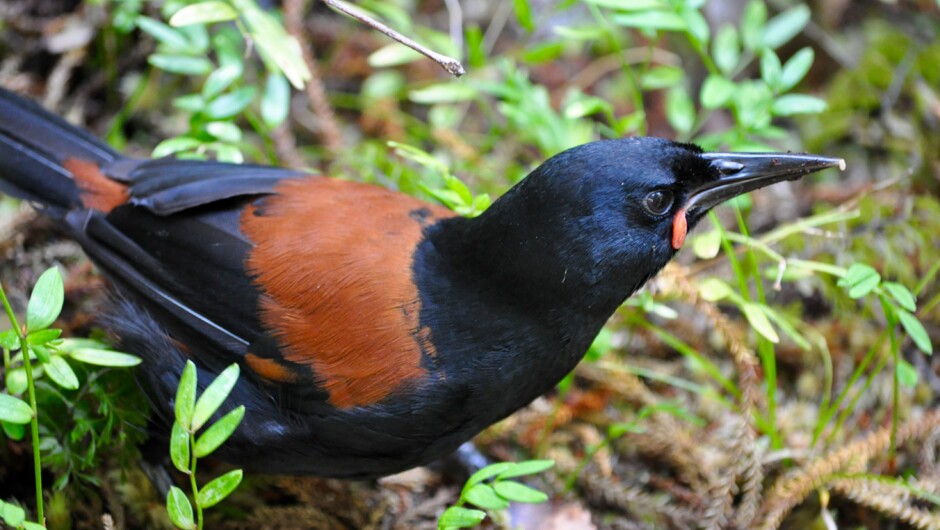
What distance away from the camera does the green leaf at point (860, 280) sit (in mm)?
→ 2810

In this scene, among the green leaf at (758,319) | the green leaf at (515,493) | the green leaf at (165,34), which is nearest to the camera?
the green leaf at (515,493)

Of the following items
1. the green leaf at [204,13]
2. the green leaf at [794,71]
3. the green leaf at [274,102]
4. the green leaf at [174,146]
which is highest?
the green leaf at [204,13]

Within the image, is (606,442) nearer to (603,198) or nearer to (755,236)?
(603,198)

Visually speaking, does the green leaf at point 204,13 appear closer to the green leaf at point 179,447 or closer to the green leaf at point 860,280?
the green leaf at point 179,447

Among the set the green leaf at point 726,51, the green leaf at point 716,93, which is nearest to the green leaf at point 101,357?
the green leaf at point 716,93

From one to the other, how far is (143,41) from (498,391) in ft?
9.44

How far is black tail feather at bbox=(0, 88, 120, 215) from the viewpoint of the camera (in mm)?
3304

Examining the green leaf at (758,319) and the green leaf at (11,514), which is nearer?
the green leaf at (11,514)

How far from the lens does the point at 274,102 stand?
143 inches

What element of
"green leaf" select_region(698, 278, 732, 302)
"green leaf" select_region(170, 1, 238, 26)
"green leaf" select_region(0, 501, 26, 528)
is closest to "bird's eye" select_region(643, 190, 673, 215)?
"green leaf" select_region(698, 278, 732, 302)

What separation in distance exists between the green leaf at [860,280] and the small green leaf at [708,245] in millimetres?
395

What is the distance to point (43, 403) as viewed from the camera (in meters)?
2.97

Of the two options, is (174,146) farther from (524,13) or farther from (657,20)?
(657,20)

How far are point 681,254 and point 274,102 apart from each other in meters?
1.90
